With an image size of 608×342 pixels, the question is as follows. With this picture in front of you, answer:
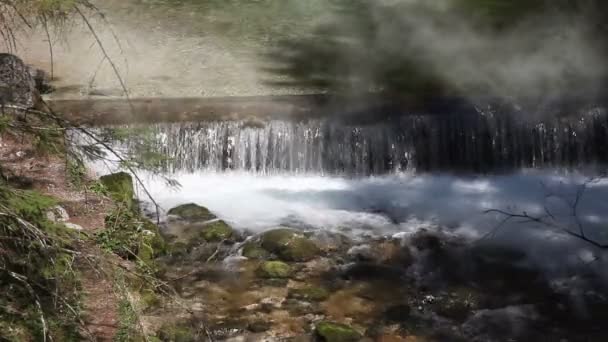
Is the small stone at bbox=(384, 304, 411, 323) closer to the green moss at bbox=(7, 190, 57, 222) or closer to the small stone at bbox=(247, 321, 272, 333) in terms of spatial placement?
the small stone at bbox=(247, 321, 272, 333)

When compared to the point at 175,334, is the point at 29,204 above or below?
above

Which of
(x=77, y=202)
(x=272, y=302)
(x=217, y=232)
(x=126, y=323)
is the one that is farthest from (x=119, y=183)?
(x=126, y=323)

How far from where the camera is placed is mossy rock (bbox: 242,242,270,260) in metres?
8.86

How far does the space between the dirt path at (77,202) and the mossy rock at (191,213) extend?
3.47 ft

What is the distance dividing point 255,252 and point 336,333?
1.96 meters

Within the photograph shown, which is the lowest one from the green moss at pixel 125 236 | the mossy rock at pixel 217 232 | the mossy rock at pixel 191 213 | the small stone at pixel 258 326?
the small stone at pixel 258 326

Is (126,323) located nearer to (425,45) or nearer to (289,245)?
(289,245)

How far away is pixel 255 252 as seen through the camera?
8.91 m

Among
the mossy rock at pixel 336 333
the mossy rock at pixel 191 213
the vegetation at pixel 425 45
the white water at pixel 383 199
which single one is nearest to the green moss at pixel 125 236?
the mossy rock at pixel 191 213

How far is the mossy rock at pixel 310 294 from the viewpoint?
801 cm

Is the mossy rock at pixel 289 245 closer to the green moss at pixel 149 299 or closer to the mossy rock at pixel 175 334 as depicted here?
the green moss at pixel 149 299

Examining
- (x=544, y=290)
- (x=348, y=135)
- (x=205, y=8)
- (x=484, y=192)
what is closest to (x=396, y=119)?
(x=348, y=135)

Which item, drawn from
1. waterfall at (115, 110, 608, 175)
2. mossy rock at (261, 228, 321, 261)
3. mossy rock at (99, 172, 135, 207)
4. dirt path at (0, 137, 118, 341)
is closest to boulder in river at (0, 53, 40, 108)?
dirt path at (0, 137, 118, 341)

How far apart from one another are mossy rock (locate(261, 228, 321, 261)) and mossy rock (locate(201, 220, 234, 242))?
1.48ft
